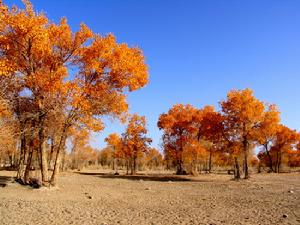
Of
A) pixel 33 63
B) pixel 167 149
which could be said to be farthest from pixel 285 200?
pixel 167 149

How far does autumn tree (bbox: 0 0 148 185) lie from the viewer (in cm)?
1980

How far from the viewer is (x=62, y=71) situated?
66.7 feet

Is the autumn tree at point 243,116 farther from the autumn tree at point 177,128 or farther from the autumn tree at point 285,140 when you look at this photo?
the autumn tree at point 285,140

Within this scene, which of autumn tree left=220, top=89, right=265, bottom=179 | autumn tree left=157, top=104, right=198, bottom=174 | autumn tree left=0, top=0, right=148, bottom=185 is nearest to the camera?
autumn tree left=0, top=0, right=148, bottom=185

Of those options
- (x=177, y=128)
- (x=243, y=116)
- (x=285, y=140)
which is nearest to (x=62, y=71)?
(x=243, y=116)

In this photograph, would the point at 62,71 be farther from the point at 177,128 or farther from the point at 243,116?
the point at 177,128

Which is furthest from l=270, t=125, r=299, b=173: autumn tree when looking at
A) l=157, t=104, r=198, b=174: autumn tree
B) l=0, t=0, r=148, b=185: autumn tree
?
l=0, t=0, r=148, b=185: autumn tree

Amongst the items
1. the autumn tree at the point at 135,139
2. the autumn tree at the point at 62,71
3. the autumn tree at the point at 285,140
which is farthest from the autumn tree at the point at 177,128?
the autumn tree at the point at 62,71

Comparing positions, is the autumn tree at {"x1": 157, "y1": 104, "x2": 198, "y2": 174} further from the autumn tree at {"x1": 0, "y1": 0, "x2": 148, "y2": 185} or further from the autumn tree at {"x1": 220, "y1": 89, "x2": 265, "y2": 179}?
the autumn tree at {"x1": 0, "y1": 0, "x2": 148, "y2": 185}

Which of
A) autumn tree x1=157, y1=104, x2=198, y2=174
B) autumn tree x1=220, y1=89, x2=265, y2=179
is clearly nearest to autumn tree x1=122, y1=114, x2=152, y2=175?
autumn tree x1=157, y1=104, x2=198, y2=174

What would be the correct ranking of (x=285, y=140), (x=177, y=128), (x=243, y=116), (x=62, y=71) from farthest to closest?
(x=285, y=140)
(x=177, y=128)
(x=243, y=116)
(x=62, y=71)

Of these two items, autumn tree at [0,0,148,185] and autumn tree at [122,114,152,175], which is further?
autumn tree at [122,114,152,175]

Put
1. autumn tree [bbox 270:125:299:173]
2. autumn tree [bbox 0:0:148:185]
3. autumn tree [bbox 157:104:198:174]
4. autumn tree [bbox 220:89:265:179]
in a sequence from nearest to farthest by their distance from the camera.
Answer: autumn tree [bbox 0:0:148:185] < autumn tree [bbox 220:89:265:179] < autumn tree [bbox 157:104:198:174] < autumn tree [bbox 270:125:299:173]

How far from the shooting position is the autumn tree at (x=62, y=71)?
1980 centimetres
